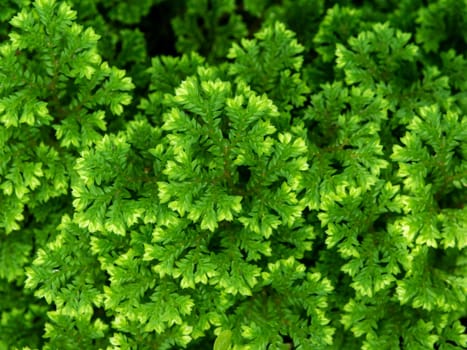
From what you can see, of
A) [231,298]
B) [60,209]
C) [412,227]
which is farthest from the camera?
[60,209]

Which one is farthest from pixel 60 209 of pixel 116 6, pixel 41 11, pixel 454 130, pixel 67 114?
pixel 454 130

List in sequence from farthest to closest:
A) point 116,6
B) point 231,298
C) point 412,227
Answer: point 116,6 → point 231,298 → point 412,227

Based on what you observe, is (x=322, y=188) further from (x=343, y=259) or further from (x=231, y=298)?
(x=231, y=298)

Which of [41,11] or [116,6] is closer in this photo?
[41,11]

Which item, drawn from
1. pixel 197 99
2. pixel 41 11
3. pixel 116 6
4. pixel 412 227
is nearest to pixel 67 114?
pixel 41 11

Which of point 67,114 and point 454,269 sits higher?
point 67,114

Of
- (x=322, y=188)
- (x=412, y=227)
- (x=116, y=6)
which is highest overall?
(x=116, y=6)
